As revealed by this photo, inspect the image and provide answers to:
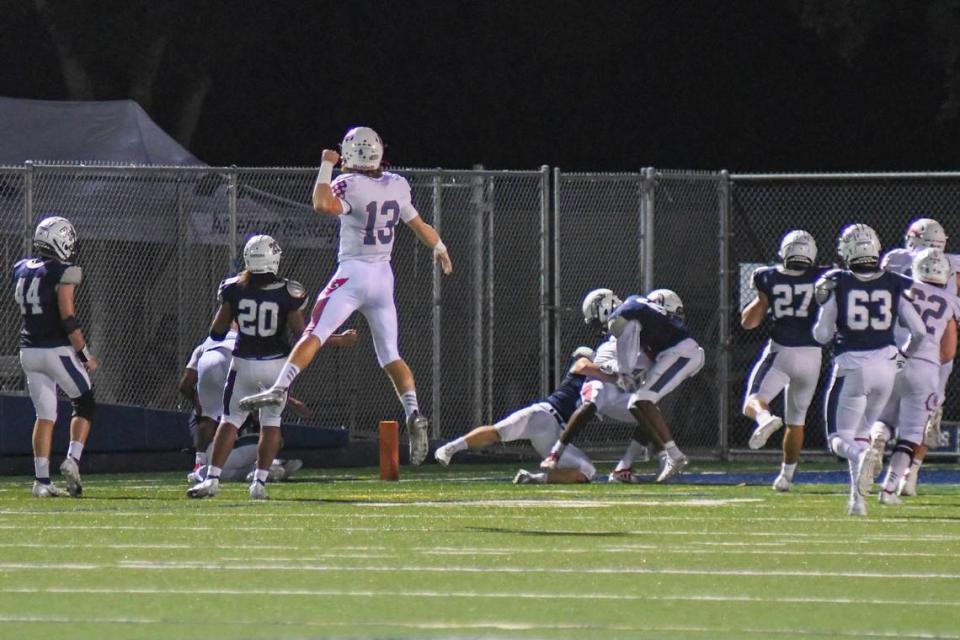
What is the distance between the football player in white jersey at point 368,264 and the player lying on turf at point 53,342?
201 cm

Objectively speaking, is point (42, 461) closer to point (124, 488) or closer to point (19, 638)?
point (124, 488)

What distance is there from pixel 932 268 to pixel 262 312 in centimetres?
457

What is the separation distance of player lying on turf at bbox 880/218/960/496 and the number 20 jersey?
3.84 meters

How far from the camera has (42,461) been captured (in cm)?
1497

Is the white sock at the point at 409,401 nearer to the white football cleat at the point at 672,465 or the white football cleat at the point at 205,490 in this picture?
the white football cleat at the point at 205,490

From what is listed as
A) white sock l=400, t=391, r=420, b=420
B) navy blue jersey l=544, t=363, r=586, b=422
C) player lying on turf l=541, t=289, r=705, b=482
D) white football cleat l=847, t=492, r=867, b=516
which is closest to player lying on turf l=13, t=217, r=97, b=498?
white sock l=400, t=391, r=420, b=420

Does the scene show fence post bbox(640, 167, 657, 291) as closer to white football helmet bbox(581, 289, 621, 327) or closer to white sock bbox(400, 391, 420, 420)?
white football helmet bbox(581, 289, 621, 327)

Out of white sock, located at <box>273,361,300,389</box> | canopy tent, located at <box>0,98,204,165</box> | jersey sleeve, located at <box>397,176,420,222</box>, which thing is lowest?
white sock, located at <box>273,361,300,389</box>

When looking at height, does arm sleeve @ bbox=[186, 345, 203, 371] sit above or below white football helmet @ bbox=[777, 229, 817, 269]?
below

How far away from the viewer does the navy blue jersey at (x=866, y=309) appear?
13451 mm

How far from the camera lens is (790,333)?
52.0 feet

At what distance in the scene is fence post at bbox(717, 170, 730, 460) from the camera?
19719mm

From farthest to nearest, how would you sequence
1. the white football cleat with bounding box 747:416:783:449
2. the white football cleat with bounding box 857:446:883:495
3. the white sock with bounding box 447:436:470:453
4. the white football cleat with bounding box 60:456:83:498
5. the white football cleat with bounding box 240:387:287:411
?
the white sock with bounding box 447:436:470:453 < the white football cleat with bounding box 747:416:783:449 < the white football cleat with bounding box 60:456:83:498 < the white football cleat with bounding box 240:387:287:411 < the white football cleat with bounding box 857:446:883:495

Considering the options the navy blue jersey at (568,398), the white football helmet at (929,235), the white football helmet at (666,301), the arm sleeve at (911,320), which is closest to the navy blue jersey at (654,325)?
the white football helmet at (666,301)
